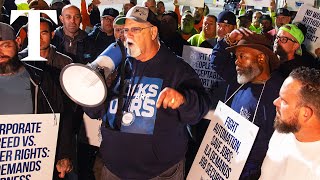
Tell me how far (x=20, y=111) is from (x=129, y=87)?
82 centimetres

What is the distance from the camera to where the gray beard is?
3.06 meters

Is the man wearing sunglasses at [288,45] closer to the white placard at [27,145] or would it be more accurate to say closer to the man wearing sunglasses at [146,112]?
the man wearing sunglasses at [146,112]

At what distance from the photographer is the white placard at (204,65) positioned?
505 centimetres

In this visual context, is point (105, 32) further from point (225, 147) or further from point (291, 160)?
point (291, 160)

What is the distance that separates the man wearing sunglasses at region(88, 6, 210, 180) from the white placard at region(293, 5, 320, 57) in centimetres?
315

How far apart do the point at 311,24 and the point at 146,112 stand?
3.52 m

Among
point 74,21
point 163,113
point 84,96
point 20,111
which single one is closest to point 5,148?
point 20,111

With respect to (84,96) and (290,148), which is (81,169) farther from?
(290,148)

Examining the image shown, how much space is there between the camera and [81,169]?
4.76 m

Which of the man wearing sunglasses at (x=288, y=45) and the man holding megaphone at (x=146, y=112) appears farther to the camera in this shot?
the man wearing sunglasses at (x=288, y=45)

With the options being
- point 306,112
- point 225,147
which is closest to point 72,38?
point 225,147

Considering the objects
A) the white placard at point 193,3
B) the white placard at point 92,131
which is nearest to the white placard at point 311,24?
the white placard at point 193,3

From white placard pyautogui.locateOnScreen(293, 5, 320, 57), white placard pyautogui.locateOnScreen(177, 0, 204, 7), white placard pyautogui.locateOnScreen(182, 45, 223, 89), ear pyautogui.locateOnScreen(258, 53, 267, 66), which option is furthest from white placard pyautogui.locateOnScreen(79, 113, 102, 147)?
white placard pyautogui.locateOnScreen(177, 0, 204, 7)

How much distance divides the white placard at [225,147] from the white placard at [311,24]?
2.88 meters
